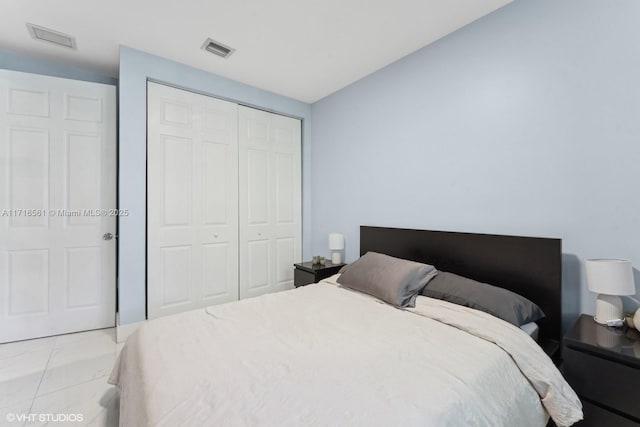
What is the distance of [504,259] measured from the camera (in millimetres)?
1888

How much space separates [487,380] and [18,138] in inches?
152

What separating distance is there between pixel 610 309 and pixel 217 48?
130 inches

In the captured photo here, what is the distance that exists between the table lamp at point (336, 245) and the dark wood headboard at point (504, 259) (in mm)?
794

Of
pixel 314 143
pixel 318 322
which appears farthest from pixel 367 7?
pixel 318 322

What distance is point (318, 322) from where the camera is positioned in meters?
1.61

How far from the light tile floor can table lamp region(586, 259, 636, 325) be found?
2686mm

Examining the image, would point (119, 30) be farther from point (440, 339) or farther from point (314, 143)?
point (440, 339)

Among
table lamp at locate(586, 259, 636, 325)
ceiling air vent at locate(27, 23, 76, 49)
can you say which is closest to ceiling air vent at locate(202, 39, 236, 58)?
ceiling air vent at locate(27, 23, 76, 49)

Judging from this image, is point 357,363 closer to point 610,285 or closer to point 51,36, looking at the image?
point 610,285

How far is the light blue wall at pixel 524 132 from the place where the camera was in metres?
1.56

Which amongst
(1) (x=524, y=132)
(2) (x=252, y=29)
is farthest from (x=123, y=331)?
(1) (x=524, y=132)

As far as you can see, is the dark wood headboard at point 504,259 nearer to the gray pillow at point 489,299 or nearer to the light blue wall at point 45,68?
the gray pillow at point 489,299

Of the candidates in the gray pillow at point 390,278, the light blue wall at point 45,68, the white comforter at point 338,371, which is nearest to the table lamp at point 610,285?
the white comforter at point 338,371

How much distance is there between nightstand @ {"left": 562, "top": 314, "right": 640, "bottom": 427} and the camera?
3.86 feet
